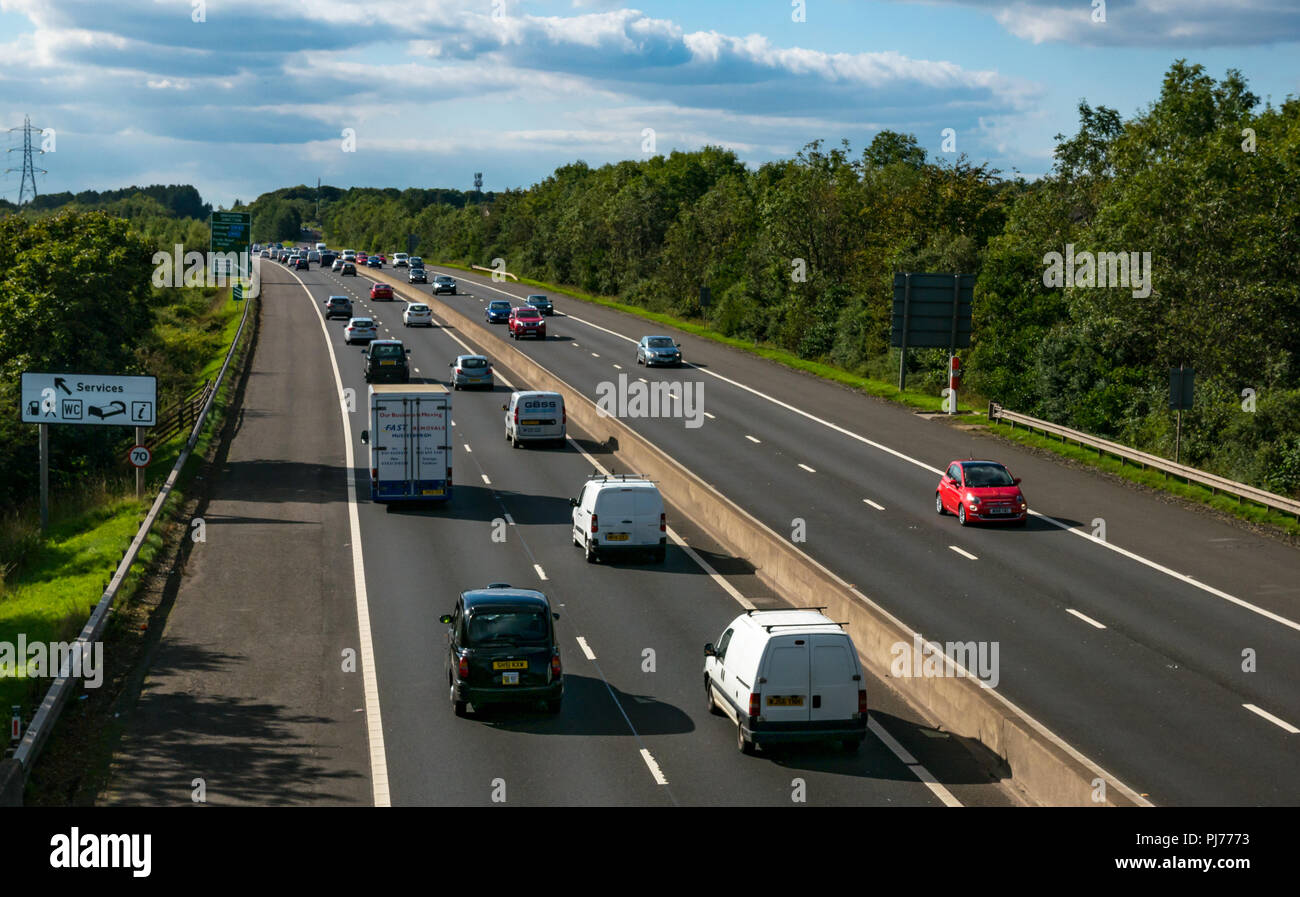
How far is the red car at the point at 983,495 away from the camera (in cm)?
3447

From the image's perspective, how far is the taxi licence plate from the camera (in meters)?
17.8

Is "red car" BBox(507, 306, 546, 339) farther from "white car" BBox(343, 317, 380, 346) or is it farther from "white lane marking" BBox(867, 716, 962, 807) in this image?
"white lane marking" BBox(867, 716, 962, 807)

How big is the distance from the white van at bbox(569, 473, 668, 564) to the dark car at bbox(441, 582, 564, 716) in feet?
33.1

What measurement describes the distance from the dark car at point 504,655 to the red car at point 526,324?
58.7 meters

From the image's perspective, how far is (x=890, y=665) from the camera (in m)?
22.0

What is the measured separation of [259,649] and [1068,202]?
57.7m

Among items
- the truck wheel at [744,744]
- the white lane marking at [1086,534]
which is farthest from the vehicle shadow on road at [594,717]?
the white lane marking at [1086,534]

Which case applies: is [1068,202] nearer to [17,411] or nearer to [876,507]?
[876,507]

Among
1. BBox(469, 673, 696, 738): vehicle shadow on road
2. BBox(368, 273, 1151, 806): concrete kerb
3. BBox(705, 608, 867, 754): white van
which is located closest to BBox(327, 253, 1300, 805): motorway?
BBox(368, 273, 1151, 806): concrete kerb

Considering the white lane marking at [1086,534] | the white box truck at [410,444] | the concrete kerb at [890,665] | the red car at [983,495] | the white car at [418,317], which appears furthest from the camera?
the white car at [418,317]

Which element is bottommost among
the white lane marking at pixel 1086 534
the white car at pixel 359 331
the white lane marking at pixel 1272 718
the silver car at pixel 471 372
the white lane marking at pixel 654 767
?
the white lane marking at pixel 1272 718

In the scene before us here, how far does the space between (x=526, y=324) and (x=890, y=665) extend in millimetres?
58403

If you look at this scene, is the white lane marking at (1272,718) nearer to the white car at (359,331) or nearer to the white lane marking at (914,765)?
the white lane marking at (914,765)
